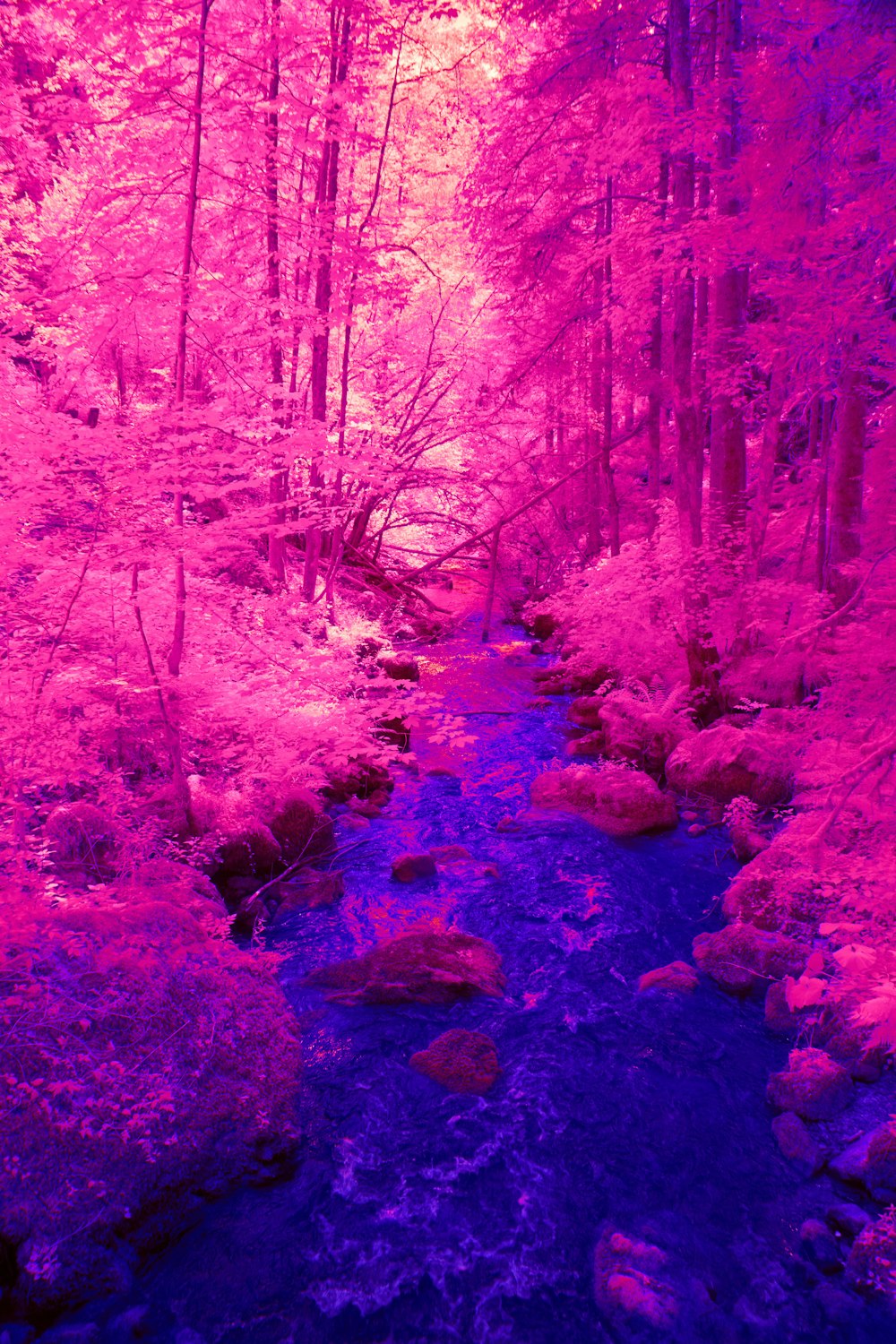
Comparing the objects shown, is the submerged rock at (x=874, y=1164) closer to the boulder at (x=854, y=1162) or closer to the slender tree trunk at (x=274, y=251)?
the boulder at (x=854, y=1162)

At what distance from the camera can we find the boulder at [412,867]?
7930mm

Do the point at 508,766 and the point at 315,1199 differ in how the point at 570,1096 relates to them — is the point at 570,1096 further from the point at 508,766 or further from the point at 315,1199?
the point at 508,766

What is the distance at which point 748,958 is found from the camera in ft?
20.5

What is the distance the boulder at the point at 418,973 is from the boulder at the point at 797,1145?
7.31 feet

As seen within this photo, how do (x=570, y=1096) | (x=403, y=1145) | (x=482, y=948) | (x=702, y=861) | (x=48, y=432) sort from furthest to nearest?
(x=702, y=861) → (x=482, y=948) → (x=48, y=432) → (x=570, y=1096) → (x=403, y=1145)

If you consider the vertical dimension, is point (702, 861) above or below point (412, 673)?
Answer: below

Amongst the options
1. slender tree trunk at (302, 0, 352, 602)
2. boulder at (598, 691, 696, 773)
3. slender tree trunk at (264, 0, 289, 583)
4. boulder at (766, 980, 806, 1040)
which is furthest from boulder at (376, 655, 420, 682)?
boulder at (766, 980, 806, 1040)

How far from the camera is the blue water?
3826 millimetres

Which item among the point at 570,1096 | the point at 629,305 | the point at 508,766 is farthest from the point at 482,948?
the point at 629,305

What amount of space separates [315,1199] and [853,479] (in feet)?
31.5

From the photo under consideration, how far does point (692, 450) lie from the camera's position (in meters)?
11.2

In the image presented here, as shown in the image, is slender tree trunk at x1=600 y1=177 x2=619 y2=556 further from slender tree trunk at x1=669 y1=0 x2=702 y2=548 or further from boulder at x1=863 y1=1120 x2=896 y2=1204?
boulder at x1=863 y1=1120 x2=896 y2=1204

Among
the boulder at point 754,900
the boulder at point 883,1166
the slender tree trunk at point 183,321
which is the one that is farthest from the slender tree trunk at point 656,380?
the boulder at point 883,1166

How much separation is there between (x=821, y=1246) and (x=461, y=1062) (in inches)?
94.1
